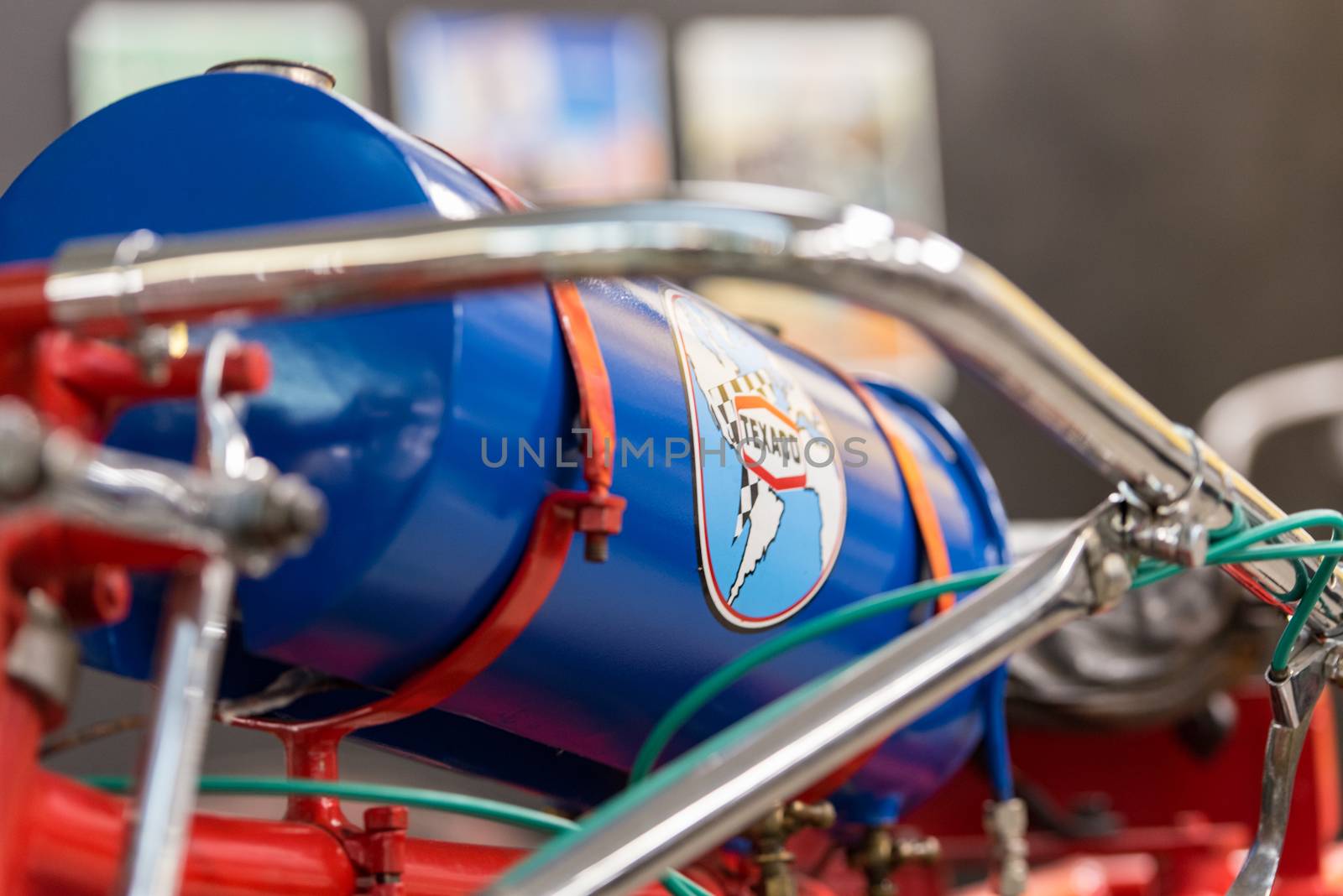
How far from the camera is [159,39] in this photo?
9.46 ft

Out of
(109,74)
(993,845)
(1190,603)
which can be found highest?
(109,74)

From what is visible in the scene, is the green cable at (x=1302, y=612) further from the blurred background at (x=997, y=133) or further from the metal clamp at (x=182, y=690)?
the blurred background at (x=997, y=133)

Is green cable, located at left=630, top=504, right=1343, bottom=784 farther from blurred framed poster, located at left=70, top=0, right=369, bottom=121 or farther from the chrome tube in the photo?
blurred framed poster, located at left=70, top=0, right=369, bottom=121

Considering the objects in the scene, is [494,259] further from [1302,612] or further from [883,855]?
[883,855]

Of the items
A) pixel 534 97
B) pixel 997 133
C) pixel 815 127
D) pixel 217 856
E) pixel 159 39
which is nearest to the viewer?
pixel 217 856

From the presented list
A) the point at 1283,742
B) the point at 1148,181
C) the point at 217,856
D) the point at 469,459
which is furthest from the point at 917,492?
the point at 1148,181

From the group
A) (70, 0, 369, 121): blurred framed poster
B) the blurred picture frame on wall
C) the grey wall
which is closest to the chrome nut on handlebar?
(70, 0, 369, 121): blurred framed poster

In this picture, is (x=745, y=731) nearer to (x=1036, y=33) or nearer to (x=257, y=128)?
(x=257, y=128)

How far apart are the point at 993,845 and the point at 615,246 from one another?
0.70 metres

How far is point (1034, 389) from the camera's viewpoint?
20.6 inches

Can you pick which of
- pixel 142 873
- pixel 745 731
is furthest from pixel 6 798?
pixel 745 731

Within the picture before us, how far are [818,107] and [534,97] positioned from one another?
2.16 ft

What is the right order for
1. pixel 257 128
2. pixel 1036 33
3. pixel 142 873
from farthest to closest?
pixel 1036 33 < pixel 257 128 < pixel 142 873

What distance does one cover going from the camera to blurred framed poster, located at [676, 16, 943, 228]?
338cm
